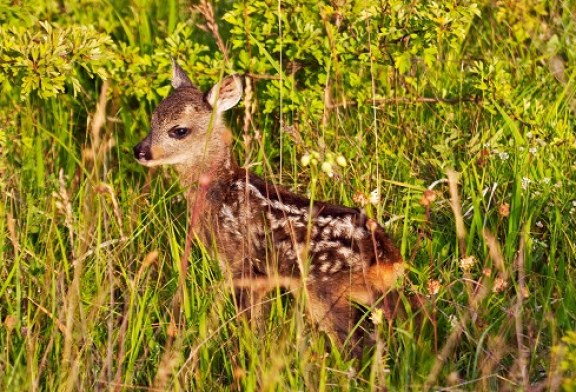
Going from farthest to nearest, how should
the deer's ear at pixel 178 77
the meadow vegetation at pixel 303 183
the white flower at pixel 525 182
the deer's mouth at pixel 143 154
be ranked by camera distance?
the deer's ear at pixel 178 77 < the deer's mouth at pixel 143 154 < the white flower at pixel 525 182 < the meadow vegetation at pixel 303 183

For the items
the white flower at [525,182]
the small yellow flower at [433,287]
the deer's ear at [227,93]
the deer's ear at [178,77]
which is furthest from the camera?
the deer's ear at [178,77]

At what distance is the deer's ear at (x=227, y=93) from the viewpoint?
635cm

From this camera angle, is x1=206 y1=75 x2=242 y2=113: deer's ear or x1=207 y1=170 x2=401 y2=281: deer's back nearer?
x1=207 y1=170 x2=401 y2=281: deer's back

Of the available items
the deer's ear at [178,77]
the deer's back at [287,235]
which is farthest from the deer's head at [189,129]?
the deer's back at [287,235]

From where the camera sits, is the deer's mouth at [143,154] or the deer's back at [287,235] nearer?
the deer's back at [287,235]

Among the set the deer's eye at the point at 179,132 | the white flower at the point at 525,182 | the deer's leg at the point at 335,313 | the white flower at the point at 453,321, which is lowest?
the deer's leg at the point at 335,313

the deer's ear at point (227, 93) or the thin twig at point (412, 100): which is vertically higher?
the deer's ear at point (227, 93)

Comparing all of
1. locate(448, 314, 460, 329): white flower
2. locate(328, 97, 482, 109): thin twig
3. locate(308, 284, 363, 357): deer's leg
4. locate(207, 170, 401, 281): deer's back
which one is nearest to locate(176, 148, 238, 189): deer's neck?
locate(207, 170, 401, 281): deer's back

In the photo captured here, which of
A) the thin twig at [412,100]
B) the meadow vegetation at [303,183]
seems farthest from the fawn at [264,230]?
the thin twig at [412,100]

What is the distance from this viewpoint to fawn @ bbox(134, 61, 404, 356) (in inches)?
208

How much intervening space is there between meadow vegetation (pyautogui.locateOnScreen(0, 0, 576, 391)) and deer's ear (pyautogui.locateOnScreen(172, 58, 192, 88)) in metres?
0.21

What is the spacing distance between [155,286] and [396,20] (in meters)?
2.11

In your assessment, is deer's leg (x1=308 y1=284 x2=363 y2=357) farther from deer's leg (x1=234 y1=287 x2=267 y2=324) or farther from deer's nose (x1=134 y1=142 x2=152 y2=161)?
deer's nose (x1=134 y1=142 x2=152 y2=161)

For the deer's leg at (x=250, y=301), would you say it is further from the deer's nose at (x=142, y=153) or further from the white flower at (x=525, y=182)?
the white flower at (x=525, y=182)
